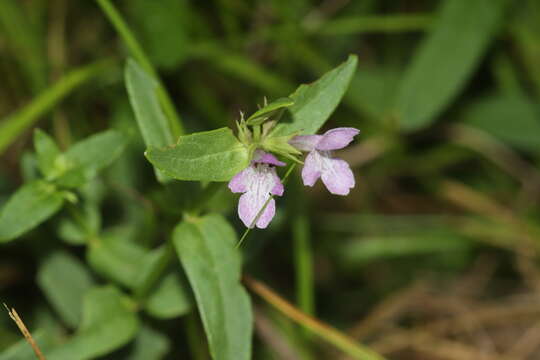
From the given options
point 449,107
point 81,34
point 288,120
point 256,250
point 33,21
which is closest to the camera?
point 288,120

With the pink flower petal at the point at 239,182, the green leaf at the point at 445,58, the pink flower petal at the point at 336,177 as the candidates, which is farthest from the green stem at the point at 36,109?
the green leaf at the point at 445,58

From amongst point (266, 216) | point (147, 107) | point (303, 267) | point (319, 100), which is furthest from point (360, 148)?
point (266, 216)

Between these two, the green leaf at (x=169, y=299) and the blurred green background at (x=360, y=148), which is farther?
the blurred green background at (x=360, y=148)

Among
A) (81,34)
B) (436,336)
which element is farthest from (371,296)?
(81,34)

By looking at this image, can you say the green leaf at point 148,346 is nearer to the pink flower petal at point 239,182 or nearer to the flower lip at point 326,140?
the pink flower petal at point 239,182

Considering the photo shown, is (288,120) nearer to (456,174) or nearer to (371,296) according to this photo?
(371,296)

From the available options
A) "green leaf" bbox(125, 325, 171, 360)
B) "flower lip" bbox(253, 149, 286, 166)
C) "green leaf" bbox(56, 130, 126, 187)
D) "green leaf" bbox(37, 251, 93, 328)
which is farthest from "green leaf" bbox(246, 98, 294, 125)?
A: "green leaf" bbox(37, 251, 93, 328)

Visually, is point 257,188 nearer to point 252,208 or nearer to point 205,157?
point 252,208
